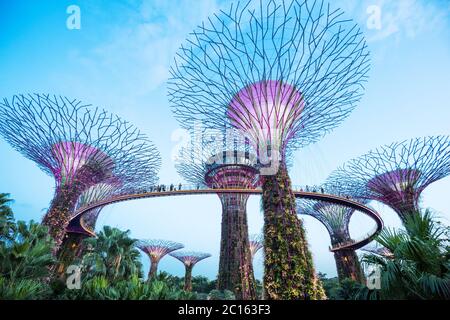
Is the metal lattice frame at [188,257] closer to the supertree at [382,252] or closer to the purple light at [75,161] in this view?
the supertree at [382,252]

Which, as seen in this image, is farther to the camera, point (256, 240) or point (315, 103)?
point (256, 240)

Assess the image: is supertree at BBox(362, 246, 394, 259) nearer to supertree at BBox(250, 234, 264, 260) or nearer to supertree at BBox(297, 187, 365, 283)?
supertree at BBox(297, 187, 365, 283)

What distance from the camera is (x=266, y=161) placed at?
10.0 m

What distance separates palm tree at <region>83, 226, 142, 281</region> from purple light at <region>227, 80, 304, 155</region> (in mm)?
9344

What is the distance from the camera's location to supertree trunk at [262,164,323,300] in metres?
7.30

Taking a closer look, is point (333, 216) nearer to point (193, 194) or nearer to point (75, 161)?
point (193, 194)

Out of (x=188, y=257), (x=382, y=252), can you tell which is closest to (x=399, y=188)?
(x=382, y=252)

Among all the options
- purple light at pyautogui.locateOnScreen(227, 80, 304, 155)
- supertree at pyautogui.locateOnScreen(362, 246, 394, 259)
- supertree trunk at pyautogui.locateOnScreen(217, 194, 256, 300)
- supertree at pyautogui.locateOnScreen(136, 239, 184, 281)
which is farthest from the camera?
supertree at pyautogui.locateOnScreen(136, 239, 184, 281)

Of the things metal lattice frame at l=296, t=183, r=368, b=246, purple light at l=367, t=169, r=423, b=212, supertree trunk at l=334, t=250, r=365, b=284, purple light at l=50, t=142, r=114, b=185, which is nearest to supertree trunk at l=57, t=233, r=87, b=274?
purple light at l=50, t=142, r=114, b=185

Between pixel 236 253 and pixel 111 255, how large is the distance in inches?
409

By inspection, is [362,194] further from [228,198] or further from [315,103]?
[315,103]

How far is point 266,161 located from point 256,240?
2702 cm

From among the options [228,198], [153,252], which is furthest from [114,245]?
[153,252]

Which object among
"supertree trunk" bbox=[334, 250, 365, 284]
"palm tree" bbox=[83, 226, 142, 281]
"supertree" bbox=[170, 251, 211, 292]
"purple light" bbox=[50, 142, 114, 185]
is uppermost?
"purple light" bbox=[50, 142, 114, 185]
